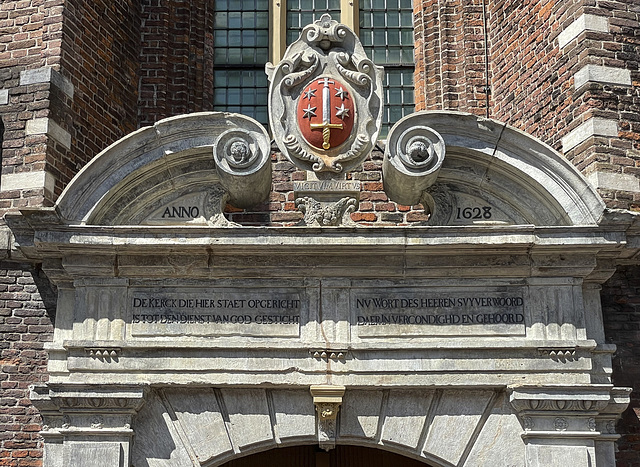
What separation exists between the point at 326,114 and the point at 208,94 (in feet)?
11.1

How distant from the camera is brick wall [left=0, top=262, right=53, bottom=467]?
23.7ft

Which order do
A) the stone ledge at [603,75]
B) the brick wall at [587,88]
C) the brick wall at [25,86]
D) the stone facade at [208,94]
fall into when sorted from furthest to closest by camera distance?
the stone ledge at [603,75], the brick wall at [25,86], the brick wall at [587,88], the stone facade at [208,94]

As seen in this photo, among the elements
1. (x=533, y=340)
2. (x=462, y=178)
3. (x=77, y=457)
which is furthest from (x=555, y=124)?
(x=77, y=457)

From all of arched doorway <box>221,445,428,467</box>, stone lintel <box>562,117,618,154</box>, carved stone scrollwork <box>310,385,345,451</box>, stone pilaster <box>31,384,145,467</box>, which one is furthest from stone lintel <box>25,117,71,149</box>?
stone lintel <box>562,117,618,154</box>

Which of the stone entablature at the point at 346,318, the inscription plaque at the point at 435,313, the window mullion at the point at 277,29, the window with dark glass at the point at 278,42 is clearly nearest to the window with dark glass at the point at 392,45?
the window with dark glass at the point at 278,42

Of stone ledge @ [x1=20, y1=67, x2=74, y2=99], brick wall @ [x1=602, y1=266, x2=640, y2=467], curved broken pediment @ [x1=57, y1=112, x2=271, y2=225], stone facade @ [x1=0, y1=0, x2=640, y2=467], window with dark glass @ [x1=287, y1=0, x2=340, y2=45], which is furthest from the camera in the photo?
window with dark glass @ [x1=287, y1=0, x2=340, y2=45]

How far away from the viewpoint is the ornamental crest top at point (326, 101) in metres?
6.79

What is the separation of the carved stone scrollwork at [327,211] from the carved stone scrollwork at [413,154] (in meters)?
0.39

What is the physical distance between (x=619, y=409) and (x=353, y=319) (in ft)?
6.66

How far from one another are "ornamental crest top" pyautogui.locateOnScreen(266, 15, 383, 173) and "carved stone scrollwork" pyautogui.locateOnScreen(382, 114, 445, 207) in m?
0.21

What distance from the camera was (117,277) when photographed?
6770 millimetres

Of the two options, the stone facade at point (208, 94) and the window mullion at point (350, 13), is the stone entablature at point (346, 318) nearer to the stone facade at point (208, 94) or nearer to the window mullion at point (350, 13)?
the stone facade at point (208, 94)

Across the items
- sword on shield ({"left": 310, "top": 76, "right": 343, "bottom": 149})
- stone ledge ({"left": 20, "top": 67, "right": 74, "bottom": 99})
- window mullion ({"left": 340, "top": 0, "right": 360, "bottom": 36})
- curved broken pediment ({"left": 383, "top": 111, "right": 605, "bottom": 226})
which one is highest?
window mullion ({"left": 340, "top": 0, "right": 360, "bottom": 36})

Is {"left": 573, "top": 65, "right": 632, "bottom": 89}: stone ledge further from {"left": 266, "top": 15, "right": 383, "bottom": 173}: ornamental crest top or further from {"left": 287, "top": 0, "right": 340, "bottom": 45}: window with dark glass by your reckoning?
{"left": 287, "top": 0, "right": 340, "bottom": 45}: window with dark glass
